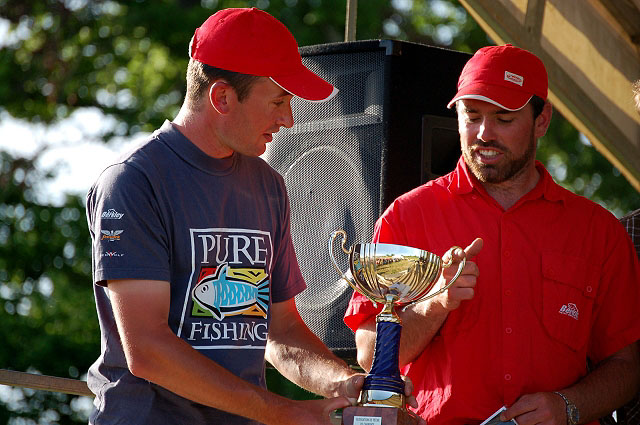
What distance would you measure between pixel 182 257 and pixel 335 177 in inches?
48.1

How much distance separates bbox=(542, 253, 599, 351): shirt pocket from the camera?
9.36 ft

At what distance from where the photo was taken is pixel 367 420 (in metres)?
2.37

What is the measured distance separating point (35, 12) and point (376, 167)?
987 centimetres

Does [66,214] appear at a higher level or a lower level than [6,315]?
higher

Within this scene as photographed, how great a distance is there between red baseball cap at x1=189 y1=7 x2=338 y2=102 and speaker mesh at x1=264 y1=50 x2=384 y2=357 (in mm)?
873

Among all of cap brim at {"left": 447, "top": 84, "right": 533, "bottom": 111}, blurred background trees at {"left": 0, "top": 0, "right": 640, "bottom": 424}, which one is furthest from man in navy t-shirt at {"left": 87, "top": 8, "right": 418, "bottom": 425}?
blurred background trees at {"left": 0, "top": 0, "right": 640, "bottom": 424}

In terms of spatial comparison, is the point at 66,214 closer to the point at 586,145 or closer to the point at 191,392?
the point at 586,145

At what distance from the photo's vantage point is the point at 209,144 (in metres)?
2.54

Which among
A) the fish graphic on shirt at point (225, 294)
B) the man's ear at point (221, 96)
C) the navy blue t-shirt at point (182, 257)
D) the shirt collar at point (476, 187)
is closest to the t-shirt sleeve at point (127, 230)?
the navy blue t-shirt at point (182, 257)

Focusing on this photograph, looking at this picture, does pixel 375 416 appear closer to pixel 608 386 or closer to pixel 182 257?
pixel 182 257

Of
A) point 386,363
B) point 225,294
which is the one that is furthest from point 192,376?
point 386,363

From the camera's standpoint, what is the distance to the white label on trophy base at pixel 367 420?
2.36m

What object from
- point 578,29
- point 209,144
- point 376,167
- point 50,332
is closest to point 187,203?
point 209,144

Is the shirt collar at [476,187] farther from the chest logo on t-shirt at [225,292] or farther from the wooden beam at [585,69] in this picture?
the wooden beam at [585,69]
